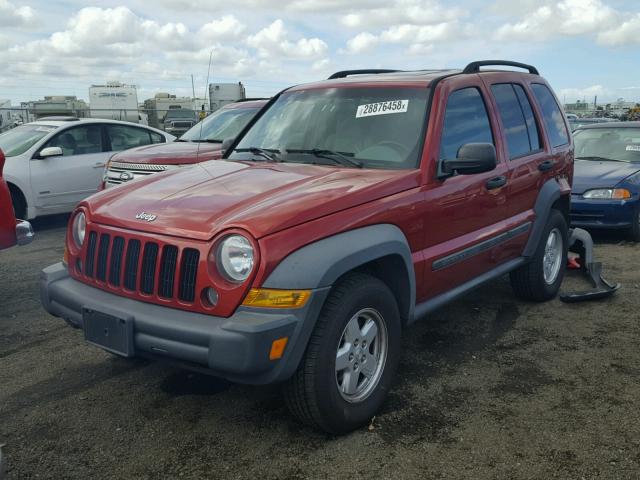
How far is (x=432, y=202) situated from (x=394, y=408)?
1182 mm

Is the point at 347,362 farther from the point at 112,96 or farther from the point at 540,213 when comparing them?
the point at 112,96

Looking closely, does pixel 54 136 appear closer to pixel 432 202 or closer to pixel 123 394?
pixel 123 394

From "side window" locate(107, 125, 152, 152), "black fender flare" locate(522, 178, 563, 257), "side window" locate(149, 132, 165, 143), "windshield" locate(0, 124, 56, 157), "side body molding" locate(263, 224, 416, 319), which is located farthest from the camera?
"side window" locate(149, 132, 165, 143)

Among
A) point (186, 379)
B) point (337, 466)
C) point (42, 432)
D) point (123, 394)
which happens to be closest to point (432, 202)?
point (337, 466)

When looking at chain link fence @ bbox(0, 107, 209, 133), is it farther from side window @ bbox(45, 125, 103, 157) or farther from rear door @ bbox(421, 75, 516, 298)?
rear door @ bbox(421, 75, 516, 298)

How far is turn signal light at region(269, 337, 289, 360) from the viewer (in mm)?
2658

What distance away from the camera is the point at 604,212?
764cm

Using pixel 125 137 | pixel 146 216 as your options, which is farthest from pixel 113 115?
pixel 146 216

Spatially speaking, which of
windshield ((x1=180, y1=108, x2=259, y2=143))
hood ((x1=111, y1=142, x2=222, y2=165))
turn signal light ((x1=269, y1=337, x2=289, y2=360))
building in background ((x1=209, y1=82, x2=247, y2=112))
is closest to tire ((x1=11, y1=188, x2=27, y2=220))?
hood ((x1=111, y1=142, x2=222, y2=165))

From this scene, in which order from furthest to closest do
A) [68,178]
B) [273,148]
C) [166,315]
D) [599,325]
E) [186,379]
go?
1. [68,178]
2. [599,325]
3. [273,148]
4. [186,379]
5. [166,315]

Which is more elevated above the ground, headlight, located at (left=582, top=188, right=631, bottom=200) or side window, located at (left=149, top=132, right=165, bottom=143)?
side window, located at (left=149, top=132, right=165, bottom=143)

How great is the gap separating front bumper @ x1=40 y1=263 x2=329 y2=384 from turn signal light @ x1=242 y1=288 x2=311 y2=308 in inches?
1.0

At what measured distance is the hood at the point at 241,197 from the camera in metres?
2.88

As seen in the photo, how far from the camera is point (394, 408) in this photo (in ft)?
11.2
